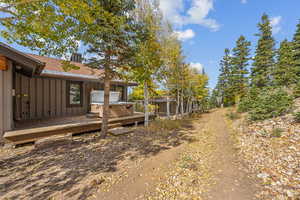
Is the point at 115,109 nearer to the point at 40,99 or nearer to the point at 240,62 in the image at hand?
the point at 40,99

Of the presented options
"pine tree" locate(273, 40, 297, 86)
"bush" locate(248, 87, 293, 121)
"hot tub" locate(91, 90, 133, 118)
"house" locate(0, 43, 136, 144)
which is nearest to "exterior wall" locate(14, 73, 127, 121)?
"house" locate(0, 43, 136, 144)

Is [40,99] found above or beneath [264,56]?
beneath

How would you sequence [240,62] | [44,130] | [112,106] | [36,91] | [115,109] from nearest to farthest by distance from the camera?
[44,130] < [36,91] < [112,106] < [115,109] < [240,62]

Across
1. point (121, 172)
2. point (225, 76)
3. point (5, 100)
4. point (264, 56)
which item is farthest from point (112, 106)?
point (225, 76)

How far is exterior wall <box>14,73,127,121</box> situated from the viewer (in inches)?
271

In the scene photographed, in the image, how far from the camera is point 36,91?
735 cm

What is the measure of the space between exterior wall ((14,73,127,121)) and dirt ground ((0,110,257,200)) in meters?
3.58

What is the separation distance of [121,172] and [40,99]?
23.9ft

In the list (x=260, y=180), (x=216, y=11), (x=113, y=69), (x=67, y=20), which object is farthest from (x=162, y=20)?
(x=260, y=180)

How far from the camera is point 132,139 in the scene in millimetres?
5566

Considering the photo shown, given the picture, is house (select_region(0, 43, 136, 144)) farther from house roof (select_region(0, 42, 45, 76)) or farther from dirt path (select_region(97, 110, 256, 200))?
dirt path (select_region(97, 110, 256, 200))

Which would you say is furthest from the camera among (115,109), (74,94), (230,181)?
(74,94)

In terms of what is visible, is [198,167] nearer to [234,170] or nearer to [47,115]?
[234,170]

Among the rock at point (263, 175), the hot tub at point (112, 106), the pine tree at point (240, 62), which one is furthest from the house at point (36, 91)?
the pine tree at point (240, 62)
